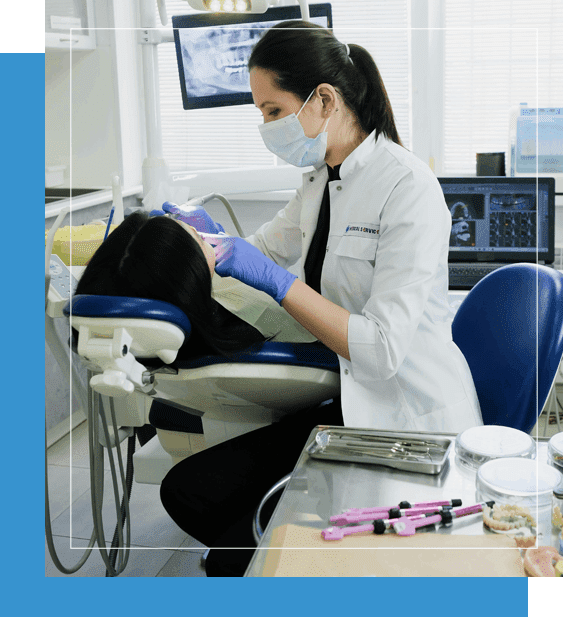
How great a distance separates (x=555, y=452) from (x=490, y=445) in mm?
74

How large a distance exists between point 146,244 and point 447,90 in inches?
21.8

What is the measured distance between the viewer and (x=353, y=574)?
64 cm

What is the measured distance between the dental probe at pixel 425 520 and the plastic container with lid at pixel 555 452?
13 centimetres

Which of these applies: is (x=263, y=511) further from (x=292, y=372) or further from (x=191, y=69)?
(x=191, y=69)

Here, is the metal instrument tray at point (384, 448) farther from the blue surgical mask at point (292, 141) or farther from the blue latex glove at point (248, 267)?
the blue surgical mask at point (292, 141)

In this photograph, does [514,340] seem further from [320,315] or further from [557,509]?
[557,509]

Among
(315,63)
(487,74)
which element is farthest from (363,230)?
(487,74)

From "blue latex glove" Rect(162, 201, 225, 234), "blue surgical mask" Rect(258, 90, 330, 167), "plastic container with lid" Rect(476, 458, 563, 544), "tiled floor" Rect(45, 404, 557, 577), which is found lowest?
"tiled floor" Rect(45, 404, 557, 577)

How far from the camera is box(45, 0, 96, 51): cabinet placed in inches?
35.7

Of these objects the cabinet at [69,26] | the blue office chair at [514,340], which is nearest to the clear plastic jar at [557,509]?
the blue office chair at [514,340]

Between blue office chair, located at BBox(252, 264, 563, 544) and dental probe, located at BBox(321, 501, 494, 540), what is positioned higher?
blue office chair, located at BBox(252, 264, 563, 544)

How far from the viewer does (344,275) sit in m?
1.02

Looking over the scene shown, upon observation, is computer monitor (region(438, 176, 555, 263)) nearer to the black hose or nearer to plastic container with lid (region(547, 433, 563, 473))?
plastic container with lid (region(547, 433, 563, 473))

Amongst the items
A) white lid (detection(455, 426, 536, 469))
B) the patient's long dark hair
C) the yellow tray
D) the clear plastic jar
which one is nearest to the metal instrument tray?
white lid (detection(455, 426, 536, 469))
